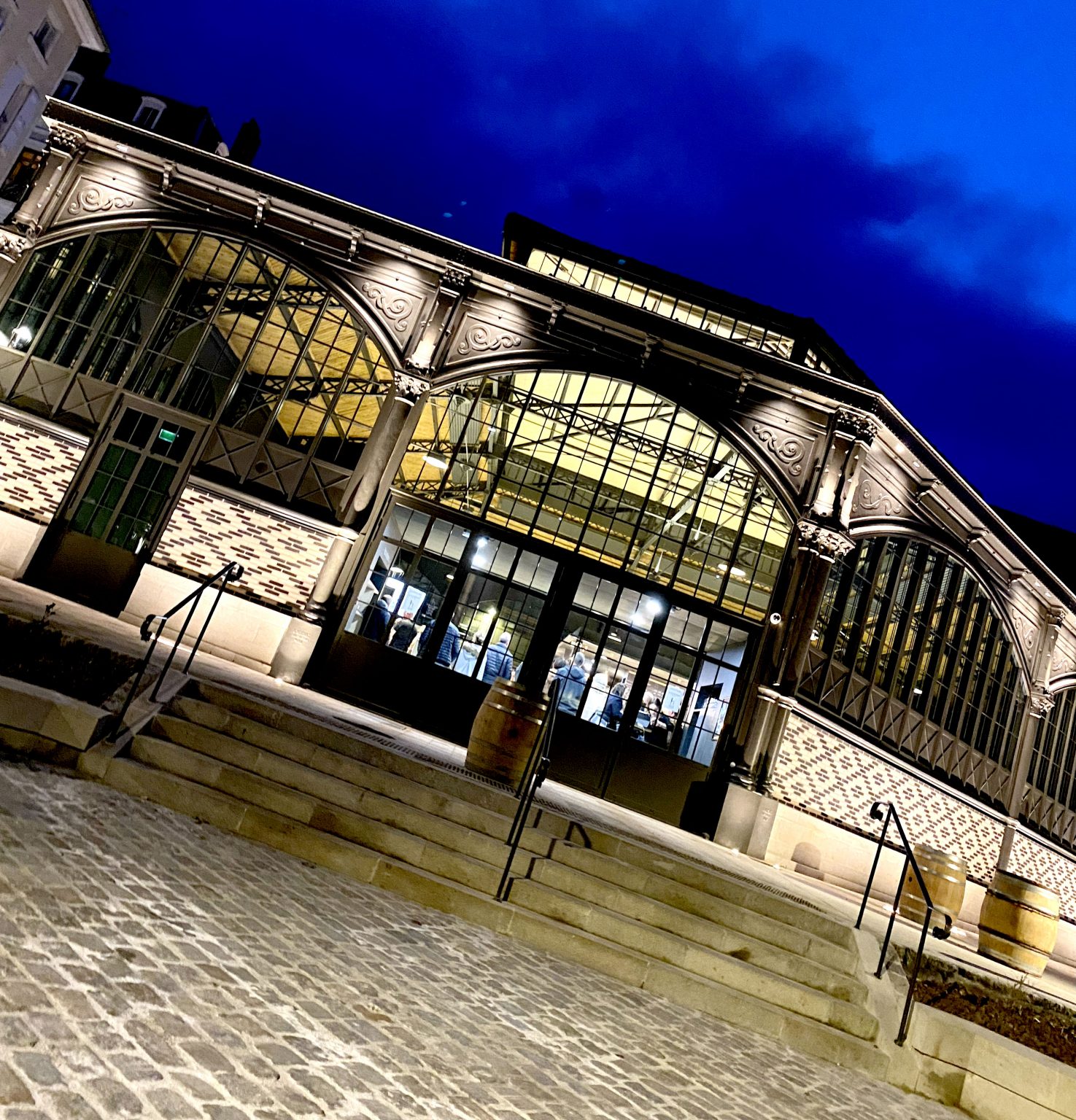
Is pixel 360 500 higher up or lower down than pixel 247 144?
lower down

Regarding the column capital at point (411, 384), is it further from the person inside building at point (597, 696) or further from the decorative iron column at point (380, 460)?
the person inside building at point (597, 696)

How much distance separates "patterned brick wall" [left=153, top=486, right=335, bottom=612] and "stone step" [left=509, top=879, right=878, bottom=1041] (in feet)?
28.3

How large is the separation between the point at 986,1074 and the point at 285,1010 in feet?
17.0

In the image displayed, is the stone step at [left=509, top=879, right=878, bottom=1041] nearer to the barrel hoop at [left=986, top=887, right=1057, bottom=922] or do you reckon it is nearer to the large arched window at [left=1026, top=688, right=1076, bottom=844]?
the barrel hoop at [left=986, top=887, right=1057, bottom=922]

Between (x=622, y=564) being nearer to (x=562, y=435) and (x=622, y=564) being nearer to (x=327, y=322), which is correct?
(x=562, y=435)

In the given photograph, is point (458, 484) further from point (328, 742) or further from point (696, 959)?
point (696, 959)

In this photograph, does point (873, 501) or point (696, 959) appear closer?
point (696, 959)

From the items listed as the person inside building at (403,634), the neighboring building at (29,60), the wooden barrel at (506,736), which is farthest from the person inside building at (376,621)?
the neighboring building at (29,60)

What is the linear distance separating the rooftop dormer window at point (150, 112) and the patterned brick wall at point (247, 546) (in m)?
12.5

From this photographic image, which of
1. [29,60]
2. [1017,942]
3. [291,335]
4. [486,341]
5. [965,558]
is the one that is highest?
[29,60]

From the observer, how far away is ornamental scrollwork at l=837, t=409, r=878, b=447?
47.9 feet

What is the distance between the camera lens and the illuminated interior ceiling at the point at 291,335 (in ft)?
47.9

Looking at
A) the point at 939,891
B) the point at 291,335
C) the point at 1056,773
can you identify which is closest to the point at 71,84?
the point at 291,335

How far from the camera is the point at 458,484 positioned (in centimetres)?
1484
